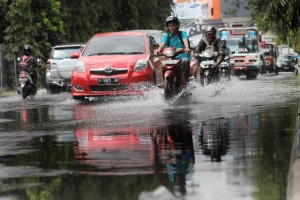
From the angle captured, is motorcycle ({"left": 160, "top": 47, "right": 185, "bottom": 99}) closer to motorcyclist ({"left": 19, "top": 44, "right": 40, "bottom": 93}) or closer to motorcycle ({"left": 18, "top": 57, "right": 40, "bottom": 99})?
motorcycle ({"left": 18, "top": 57, "right": 40, "bottom": 99})

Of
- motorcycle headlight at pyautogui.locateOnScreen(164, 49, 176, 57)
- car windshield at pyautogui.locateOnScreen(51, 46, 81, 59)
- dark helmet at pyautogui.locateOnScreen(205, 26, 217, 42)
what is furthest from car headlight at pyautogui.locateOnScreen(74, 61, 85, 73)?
car windshield at pyautogui.locateOnScreen(51, 46, 81, 59)

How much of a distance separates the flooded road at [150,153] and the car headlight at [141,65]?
10.5 feet

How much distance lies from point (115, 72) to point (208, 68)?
11.9 feet

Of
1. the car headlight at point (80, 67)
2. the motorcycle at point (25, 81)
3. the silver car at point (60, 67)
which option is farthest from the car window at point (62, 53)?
the car headlight at point (80, 67)

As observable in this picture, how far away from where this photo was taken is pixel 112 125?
14.3 meters

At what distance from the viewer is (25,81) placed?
27.0 m

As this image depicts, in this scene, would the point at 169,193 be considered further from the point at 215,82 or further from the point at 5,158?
the point at 215,82

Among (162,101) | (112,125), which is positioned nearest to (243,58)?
(162,101)

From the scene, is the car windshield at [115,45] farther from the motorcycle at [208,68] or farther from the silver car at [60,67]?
the silver car at [60,67]

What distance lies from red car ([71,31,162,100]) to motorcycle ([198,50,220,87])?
1783 millimetres

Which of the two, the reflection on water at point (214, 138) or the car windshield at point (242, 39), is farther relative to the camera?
the car windshield at point (242, 39)

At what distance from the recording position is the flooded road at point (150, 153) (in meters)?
7.71

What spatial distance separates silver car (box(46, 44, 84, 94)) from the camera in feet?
98.6

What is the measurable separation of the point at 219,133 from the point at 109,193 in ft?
16.4
